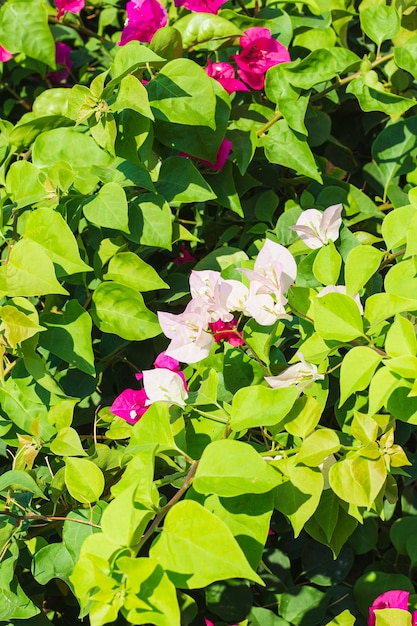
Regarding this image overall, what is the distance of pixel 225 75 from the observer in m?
1.15

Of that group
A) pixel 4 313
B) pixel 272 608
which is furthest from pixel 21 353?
pixel 272 608

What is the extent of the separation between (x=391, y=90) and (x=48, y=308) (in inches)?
28.7

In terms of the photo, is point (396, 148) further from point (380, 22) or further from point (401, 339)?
point (401, 339)

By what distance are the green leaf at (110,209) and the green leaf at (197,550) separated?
1.35 ft

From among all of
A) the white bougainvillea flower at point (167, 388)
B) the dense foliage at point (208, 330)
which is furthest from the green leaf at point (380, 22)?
the white bougainvillea flower at point (167, 388)

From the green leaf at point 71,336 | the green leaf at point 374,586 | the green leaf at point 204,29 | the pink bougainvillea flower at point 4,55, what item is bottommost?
the green leaf at point 374,586

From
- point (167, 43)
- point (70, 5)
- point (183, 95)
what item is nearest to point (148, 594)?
point (183, 95)

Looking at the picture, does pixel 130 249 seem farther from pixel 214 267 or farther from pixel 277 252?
pixel 277 252

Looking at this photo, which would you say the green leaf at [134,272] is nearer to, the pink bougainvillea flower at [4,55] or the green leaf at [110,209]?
the green leaf at [110,209]

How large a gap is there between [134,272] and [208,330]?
0.17 metres

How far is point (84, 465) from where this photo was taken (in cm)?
82

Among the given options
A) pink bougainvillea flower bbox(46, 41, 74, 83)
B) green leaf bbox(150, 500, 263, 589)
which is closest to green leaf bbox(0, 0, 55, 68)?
pink bougainvillea flower bbox(46, 41, 74, 83)

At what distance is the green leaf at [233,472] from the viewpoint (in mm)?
668

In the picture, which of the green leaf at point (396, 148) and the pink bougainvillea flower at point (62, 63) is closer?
the green leaf at point (396, 148)
